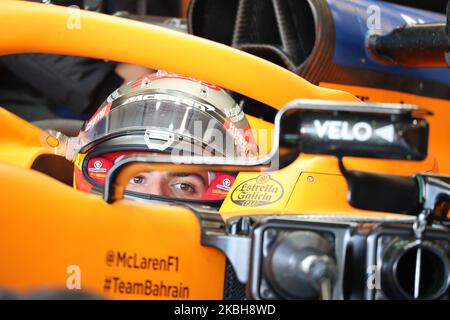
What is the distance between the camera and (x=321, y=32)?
1918 mm

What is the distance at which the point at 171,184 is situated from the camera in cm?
184

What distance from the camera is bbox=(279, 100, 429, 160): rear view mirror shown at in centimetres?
103

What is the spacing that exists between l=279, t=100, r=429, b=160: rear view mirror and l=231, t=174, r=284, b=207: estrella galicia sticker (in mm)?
477

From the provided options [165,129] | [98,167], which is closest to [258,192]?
[165,129]

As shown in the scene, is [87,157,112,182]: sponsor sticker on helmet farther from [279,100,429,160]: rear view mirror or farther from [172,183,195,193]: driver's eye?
[279,100,429,160]: rear view mirror

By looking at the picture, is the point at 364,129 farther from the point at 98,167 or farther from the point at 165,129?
the point at 98,167

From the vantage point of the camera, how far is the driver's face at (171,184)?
180 centimetres

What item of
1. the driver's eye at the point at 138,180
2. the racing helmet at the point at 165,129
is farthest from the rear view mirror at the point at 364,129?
the driver's eye at the point at 138,180

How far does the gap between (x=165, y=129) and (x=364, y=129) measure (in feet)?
2.51

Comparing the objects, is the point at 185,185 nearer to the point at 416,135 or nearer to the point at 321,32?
the point at 321,32

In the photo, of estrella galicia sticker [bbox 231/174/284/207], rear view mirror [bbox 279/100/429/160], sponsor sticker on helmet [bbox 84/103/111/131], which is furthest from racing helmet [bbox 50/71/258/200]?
rear view mirror [bbox 279/100/429/160]

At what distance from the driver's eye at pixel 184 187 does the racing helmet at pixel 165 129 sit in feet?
0.07

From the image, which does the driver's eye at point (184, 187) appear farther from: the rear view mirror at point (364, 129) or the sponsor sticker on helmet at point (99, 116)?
the rear view mirror at point (364, 129)
